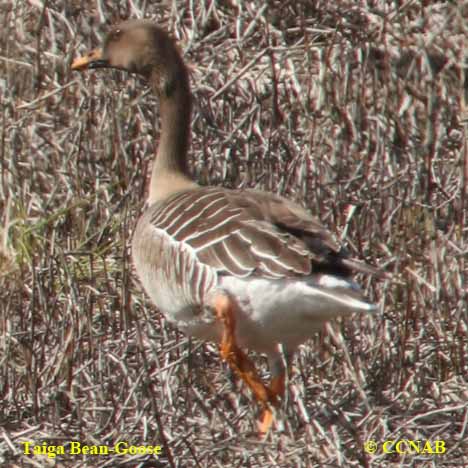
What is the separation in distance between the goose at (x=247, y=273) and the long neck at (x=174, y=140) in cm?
18

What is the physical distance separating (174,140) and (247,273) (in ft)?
4.37

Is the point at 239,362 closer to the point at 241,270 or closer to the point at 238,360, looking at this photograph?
the point at 238,360

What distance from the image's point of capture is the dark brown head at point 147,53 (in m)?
6.17

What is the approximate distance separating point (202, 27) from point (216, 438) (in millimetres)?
2834

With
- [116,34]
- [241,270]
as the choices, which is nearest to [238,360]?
[241,270]

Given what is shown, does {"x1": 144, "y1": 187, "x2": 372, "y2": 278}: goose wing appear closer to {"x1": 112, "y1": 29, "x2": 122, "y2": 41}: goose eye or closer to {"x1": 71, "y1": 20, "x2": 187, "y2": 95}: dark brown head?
{"x1": 71, "y1": 20, "x2": 187, "y2": 95}: dark brown head

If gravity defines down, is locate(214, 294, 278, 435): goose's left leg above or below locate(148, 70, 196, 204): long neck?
below

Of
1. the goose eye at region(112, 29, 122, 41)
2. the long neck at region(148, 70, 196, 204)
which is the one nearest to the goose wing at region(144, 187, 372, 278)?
the long neck at region(148, 70, 196, 204)

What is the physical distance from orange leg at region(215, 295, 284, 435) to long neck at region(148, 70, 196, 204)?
3.63 feet

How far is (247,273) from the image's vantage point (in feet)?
16.5

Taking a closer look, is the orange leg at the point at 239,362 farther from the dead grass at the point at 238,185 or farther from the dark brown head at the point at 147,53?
the dark brown head at the point at 147,53

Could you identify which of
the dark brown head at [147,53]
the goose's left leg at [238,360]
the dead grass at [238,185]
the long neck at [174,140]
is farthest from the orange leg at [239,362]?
the dark brown head at [147,53]

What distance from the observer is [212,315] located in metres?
5.21

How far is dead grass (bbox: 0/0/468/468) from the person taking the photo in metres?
5.22
